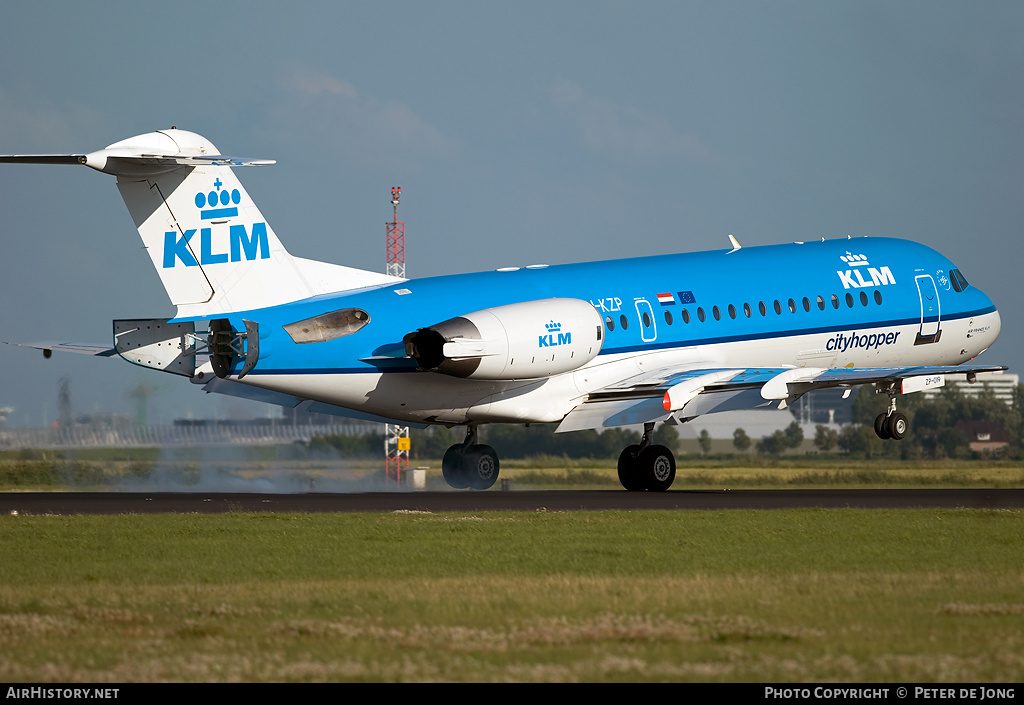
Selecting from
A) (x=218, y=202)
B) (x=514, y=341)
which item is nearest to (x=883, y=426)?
(x=514, y=341)

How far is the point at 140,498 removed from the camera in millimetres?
28781

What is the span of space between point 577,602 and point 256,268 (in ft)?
50.0

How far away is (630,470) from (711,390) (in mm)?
2725

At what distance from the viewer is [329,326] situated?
27.3 metres

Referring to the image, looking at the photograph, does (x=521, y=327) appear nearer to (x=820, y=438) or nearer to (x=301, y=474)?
(x=301, y=474)

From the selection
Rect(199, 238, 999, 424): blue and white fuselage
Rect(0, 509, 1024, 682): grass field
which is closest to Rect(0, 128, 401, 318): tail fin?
Rect(199, 238, 999, 424): blue and white fuselage

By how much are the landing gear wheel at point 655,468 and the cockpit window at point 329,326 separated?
7.91m

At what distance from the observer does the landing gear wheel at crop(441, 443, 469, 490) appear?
3350cm

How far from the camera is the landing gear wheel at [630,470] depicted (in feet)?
105

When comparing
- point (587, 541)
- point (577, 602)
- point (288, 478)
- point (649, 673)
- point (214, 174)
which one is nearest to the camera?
point (649, 673)

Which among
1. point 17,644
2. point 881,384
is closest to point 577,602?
point 17,644

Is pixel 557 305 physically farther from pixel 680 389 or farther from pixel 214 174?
pixel 214 174

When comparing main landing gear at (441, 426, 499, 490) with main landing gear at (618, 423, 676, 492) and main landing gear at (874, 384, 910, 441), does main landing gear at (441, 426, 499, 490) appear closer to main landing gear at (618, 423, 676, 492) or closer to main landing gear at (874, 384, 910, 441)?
main landing gear at (618, 423, 676, 492)

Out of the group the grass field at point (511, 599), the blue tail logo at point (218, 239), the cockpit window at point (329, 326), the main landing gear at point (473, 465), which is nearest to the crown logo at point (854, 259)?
the main landing gear at point (473, 465)
